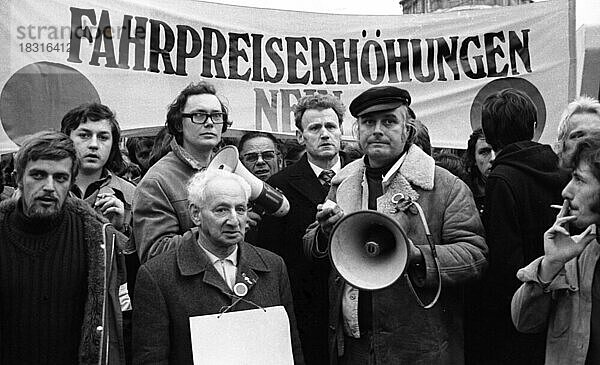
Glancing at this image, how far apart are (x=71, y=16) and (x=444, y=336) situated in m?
4.13

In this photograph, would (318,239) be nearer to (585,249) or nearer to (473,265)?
(473,265)

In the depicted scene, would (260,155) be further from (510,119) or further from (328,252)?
(328,252)

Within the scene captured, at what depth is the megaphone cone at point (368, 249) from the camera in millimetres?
3973

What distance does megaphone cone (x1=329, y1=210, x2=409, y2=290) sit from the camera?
156 inches

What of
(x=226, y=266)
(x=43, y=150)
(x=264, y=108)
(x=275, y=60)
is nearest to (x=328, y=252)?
(x=226, y=266)

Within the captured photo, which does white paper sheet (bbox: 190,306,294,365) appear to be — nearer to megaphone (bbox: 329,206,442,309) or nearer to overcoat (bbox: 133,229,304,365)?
overcoat (bbox: 133,229,304,365)

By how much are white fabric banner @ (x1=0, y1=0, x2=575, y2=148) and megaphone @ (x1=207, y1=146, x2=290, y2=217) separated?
2251mm

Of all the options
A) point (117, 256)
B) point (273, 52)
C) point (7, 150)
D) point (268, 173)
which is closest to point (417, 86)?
point (273, 52)

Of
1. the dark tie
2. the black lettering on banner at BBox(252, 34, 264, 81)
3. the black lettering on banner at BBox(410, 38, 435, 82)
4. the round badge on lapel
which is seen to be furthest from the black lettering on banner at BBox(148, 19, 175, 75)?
the round badge on lapel

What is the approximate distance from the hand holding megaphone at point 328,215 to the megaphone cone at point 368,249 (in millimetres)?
121

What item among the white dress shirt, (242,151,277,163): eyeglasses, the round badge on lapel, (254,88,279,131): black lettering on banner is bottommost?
the round badge on lapel

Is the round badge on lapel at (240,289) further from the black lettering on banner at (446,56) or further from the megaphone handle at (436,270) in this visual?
the black lettering on banner at (446,56)

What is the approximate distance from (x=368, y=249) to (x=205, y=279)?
81 cm

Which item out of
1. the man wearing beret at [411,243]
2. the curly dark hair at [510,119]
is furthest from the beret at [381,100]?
the curly dark hair at [510,119]
